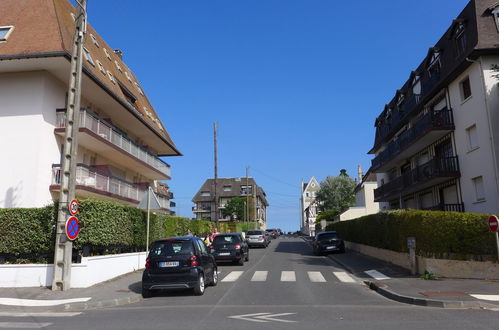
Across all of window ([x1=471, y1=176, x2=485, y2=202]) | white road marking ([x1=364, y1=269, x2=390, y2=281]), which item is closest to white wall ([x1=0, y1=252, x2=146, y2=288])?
white road marking ([x1=364, y1=269, x2=390, y2=281])

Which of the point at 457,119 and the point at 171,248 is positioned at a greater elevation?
the point at 457,119

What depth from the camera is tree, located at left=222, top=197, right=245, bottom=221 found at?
84.8m

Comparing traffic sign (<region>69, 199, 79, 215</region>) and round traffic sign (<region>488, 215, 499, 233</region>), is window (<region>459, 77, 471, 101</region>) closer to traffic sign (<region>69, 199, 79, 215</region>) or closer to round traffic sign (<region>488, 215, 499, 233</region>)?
round traffic sign (<region>488, 215, 499, 233</region>)

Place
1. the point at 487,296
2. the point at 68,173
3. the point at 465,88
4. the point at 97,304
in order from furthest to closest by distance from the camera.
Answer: the point at 465,88
the point at 68,173
the point at 97,304
the point at 487,296

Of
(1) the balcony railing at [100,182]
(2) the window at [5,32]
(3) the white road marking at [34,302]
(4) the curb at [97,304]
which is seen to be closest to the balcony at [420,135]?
(1) the balcony railing at [100,182]

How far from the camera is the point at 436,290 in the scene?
37.7 feet

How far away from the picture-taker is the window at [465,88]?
2155 centimetres

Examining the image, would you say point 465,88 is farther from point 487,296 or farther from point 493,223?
point 487,296

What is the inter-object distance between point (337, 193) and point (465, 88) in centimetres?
4379

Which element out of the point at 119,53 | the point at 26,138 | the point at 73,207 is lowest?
the point at 73,207

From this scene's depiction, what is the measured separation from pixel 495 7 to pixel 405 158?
43.6 ft

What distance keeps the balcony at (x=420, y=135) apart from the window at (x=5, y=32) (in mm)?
22735

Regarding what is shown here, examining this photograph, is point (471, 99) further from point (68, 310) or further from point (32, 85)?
point (32, 85)

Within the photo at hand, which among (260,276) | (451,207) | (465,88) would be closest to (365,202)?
(451,207)
